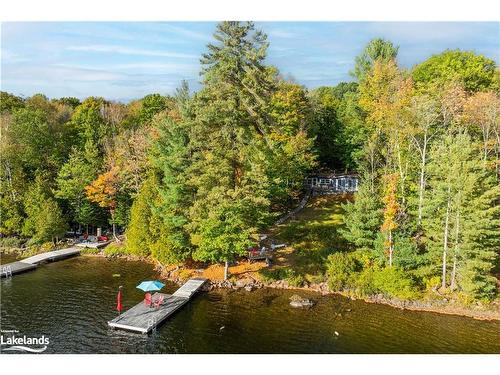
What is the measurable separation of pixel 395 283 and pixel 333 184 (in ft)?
82.3

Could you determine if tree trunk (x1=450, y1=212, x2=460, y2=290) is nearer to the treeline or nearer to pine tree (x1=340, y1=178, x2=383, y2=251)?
the treeline

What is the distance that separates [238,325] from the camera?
29578 millimetres

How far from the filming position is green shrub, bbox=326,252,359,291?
36156mm

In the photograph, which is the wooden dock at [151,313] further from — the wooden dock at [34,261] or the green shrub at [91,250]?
the green shrub at [91,250]

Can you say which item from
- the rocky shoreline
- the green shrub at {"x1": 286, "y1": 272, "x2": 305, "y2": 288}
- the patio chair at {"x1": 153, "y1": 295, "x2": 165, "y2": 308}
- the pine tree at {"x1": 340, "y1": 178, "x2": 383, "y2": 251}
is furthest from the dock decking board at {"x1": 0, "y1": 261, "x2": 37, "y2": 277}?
the pine tree at {"x1": 340, "y1": 178, "x2": 383, "y2": 251}

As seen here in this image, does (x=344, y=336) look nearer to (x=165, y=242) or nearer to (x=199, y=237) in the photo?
(x=199, y=237)

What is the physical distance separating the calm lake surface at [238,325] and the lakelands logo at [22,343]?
1.72 feet

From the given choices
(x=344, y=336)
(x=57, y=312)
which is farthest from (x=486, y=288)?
(x=57, y=312)

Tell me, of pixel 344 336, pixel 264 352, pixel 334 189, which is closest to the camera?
pixel 264 352

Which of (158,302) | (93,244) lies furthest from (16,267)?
(158,302)

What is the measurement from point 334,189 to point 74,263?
33.0m

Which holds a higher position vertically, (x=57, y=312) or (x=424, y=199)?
(x=424, y=199)

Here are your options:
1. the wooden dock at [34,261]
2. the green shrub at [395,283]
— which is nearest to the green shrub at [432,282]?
the green shrub at [395,283]

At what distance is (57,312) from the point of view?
31594 mm
